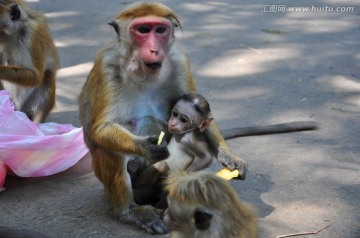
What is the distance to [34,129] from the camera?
20.4ft

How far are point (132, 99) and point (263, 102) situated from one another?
2.70 m

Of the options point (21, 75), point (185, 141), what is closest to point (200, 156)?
point (185, 141)

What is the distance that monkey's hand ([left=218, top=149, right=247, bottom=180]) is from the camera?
5.29 metres

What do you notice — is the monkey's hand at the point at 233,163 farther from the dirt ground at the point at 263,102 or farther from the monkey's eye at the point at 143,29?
the monkey's eye at the point at 143,29

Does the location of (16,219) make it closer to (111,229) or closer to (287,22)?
(111,229)

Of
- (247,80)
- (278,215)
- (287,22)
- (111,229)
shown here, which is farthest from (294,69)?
(111,229)

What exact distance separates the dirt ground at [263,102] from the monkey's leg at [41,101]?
306mm

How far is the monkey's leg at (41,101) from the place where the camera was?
7.22 meters

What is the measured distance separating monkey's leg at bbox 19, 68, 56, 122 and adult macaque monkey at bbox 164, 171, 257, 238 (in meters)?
3.52

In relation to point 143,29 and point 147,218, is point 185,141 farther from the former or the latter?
point 143,29

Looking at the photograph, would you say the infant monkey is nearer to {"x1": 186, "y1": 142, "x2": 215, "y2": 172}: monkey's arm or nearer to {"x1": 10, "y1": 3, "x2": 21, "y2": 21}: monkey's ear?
{"x1": 186, "y1": 142, "x2": 215, "y2": 172}: monkey's arm

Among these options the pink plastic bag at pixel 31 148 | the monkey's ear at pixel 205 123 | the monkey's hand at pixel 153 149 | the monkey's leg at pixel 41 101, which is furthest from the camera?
the monkey's leg at pixel 41 101

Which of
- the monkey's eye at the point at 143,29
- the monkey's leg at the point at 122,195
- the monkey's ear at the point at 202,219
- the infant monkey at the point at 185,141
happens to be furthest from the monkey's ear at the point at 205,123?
the monkey's ear at the point at 202,219

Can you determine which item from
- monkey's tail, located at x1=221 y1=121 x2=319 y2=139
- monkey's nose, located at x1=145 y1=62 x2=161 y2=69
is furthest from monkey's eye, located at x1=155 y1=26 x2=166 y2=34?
monkey's tail, located at x1=221 y1=121 x2=319 y2=139
